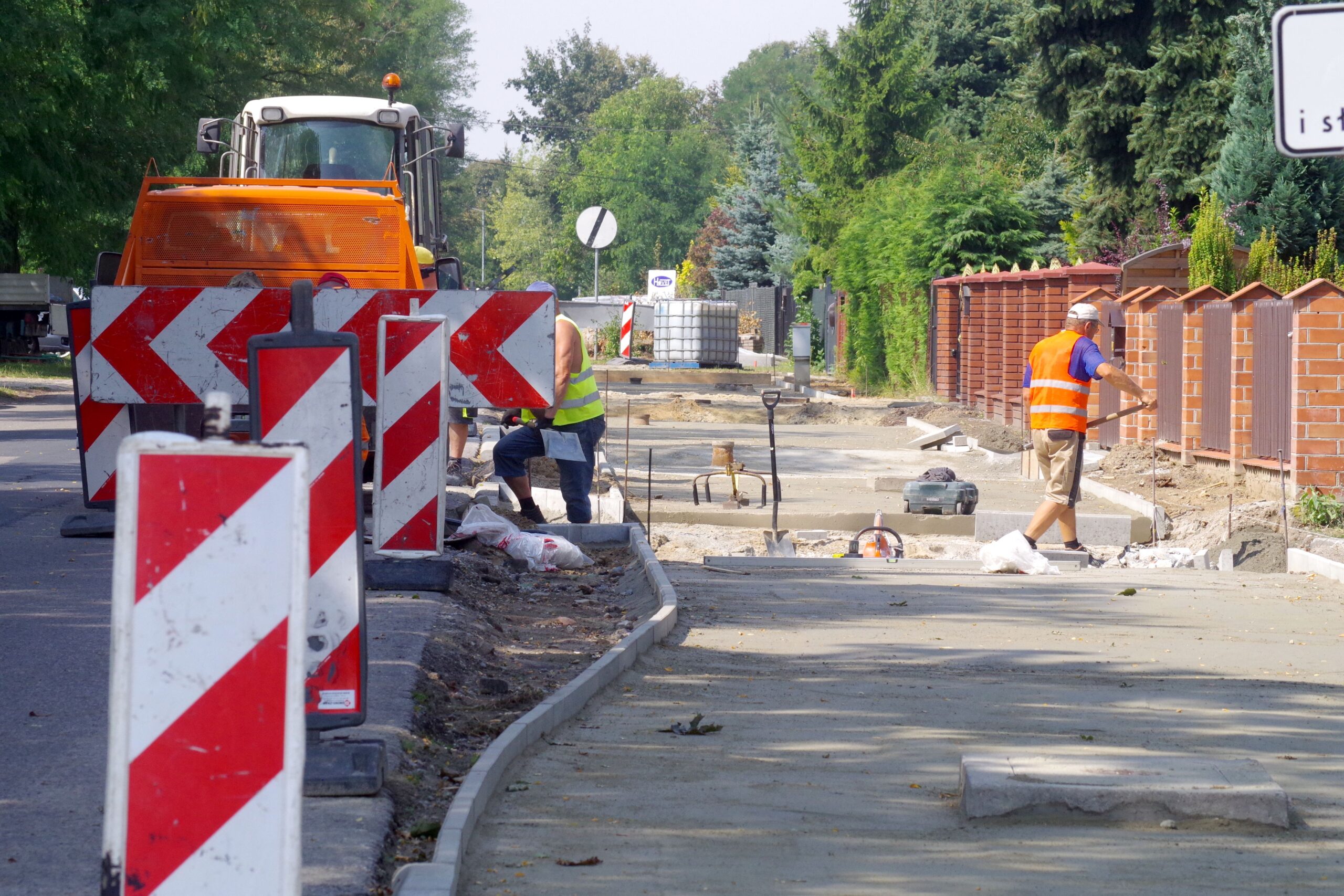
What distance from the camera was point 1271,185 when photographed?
26188 mm

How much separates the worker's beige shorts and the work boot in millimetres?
5035

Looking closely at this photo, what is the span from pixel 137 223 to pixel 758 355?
40.0 meters

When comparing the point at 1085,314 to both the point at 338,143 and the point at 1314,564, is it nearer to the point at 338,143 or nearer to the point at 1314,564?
the point at 1314,564

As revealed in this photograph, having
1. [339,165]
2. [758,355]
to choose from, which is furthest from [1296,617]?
[758,355]

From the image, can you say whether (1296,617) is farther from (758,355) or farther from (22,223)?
(758,355)


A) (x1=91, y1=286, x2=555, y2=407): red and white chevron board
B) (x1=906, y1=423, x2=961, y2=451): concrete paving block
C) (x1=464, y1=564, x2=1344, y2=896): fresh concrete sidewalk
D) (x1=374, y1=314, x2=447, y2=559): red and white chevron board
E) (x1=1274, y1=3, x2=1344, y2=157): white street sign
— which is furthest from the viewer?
(x1=906, y1=423, x2=961, y2=451): concrete paving block

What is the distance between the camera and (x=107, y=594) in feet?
27.1

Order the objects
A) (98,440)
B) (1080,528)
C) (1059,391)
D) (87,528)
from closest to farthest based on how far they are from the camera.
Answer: (98,440), (87,528), (1059,391), (1080,528)

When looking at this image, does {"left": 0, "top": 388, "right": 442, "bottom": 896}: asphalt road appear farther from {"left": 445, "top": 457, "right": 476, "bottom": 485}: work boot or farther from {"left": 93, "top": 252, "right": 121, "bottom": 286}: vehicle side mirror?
{"left": 445, "top": 457, "right": 476, "bottom": 485}: work boot

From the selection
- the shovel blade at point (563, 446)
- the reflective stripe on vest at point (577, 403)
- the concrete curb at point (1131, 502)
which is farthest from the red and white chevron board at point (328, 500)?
the concrete curb at point (1131, 502)

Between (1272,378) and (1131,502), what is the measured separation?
5.72 ft

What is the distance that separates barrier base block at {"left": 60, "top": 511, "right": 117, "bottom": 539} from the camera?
402 inches

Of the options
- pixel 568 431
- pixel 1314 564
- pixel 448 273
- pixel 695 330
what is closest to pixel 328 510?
pixel 568 431

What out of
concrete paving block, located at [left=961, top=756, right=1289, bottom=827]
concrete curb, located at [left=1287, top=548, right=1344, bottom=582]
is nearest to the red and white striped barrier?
concrete curb, located at [left=1287, top=548, right=1344, bottom=582]
